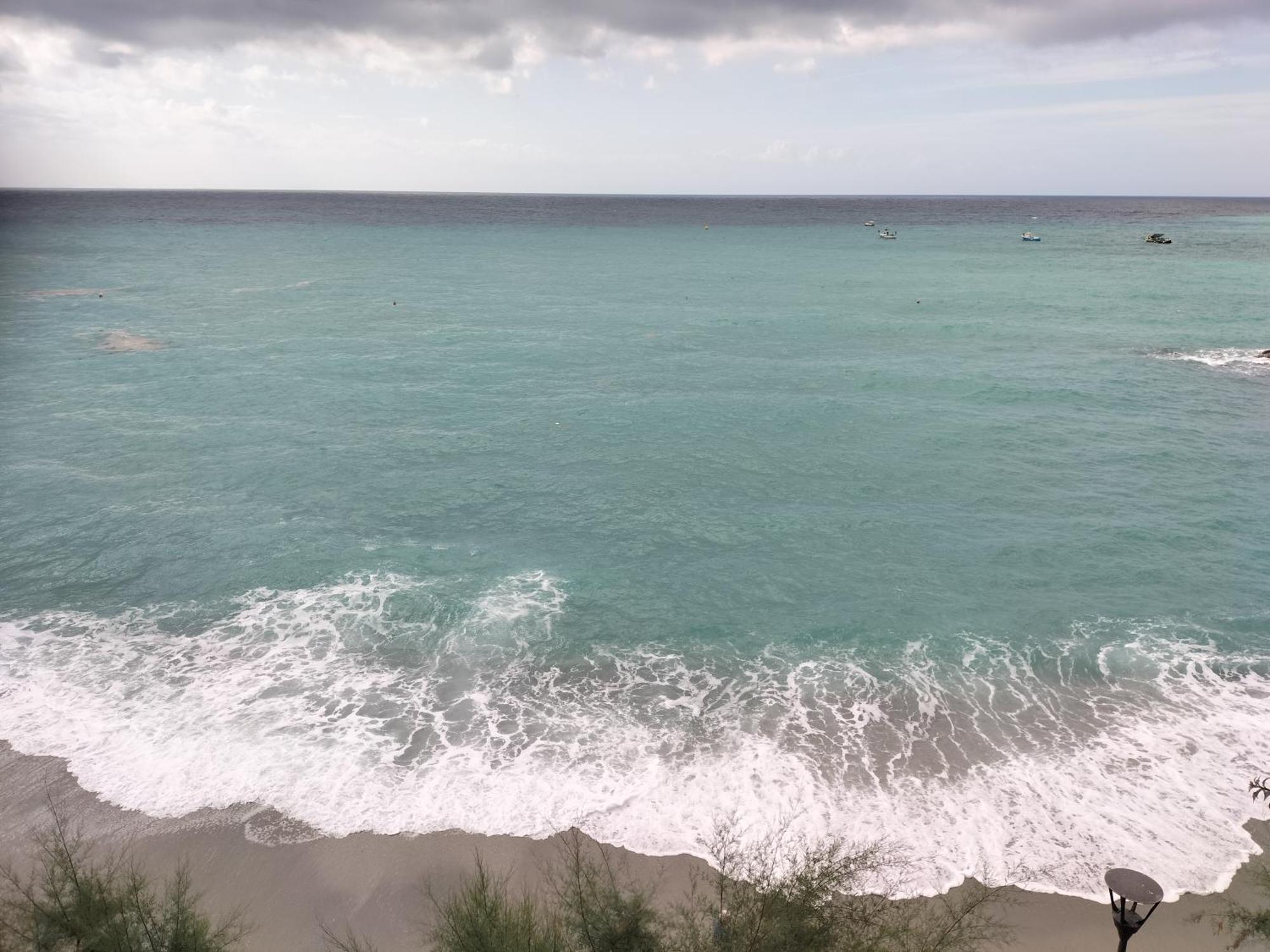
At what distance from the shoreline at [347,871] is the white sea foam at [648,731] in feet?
1.45

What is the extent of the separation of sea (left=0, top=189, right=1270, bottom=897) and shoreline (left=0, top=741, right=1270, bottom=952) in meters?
0.48

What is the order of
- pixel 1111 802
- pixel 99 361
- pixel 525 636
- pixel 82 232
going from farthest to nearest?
1. pixel 82 232
2. pixel 99 361
3. pixel 525 636
4. pixel 1111 802

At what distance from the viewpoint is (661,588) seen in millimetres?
29188

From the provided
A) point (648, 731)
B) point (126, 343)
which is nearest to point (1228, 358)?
point (648, 731)

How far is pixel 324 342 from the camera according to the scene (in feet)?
208

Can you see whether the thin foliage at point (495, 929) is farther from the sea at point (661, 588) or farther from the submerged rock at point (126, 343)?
the submerged rock at point (126, 343)

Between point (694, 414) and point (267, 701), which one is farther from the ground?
point (694, 414)

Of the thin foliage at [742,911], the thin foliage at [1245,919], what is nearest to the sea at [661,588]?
the thin foliage at [1245,919]

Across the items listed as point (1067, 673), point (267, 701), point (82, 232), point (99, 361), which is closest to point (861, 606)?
point (1067, 673)

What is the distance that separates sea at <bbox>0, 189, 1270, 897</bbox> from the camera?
65.8 ft

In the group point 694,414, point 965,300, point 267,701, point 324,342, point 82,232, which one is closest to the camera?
point 267,701

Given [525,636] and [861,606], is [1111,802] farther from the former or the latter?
[525,636]

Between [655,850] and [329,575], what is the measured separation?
1800 cm

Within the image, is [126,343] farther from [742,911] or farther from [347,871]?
[742,911]
